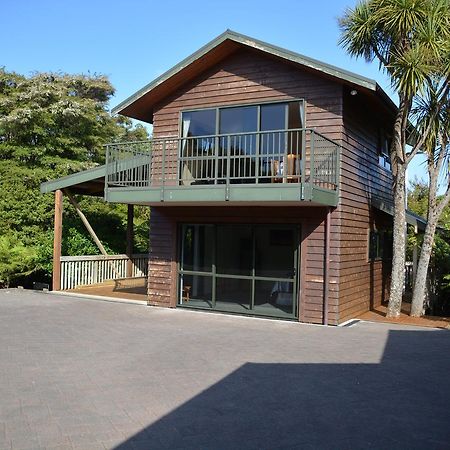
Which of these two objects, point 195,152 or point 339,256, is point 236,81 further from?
point 339,256

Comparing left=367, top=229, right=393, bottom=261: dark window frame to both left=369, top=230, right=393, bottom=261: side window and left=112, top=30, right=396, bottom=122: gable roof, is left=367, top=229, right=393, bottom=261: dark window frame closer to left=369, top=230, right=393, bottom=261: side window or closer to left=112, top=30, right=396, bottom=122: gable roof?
left=369, top=230, right=393, bottom=261: side window

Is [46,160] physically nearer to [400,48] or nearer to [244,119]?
[244,119]

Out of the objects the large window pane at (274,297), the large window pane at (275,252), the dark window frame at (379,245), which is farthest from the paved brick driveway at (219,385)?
the dark window frame at (379,245)

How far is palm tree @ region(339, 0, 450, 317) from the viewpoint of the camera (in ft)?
30.0

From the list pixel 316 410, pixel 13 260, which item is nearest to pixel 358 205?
pixel 316 410

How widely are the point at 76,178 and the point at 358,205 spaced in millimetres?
7480

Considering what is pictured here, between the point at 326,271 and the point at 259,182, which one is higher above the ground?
the point at 259,182

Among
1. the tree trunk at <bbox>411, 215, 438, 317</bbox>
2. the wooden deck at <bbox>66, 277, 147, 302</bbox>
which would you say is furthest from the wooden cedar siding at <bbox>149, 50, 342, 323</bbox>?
the tree trunk at <bbox>411, 215, 438, 317</bbox>

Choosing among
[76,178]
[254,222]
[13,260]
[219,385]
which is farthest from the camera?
[13,260]

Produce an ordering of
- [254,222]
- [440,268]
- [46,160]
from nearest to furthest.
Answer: [254,222]
[440,268]
[46,160]

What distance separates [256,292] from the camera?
10.4m

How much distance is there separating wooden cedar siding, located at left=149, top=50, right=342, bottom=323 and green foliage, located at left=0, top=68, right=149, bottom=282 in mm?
5882

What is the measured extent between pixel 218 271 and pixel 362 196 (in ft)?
12.0

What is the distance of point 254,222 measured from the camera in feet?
33.7
